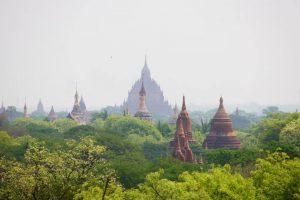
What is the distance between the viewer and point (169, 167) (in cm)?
5006

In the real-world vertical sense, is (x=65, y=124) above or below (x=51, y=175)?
above

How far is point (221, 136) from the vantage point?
74.8 meters

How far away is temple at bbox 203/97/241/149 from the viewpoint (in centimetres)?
7431

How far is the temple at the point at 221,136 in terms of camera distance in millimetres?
74312

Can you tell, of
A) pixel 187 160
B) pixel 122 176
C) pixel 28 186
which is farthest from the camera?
pixel 187 160

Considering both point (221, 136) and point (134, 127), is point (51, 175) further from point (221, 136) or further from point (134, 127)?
point (134, 127)

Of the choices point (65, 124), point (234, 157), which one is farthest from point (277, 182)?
point (65, 124)

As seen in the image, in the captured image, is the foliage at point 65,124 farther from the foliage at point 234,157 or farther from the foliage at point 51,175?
the foliage at point 51,175

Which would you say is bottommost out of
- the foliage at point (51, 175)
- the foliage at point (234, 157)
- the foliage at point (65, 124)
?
the foliage at point (234, 157)

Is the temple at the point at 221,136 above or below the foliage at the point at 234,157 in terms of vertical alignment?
above

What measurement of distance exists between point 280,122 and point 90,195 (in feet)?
169

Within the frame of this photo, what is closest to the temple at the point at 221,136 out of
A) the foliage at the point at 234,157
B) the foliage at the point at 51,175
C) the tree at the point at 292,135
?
the tree at the point at 292,135

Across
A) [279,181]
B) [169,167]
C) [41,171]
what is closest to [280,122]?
[169,167]

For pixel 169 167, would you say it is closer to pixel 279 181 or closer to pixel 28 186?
pixel 279 181
